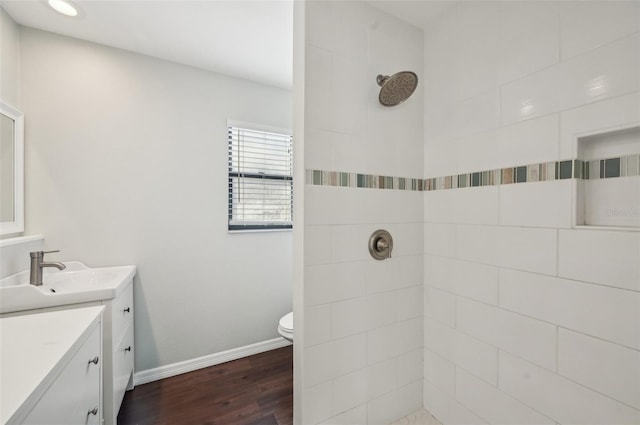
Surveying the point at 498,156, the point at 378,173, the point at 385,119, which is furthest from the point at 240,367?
the point at 498,156

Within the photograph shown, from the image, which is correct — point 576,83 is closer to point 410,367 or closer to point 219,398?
point 410,367

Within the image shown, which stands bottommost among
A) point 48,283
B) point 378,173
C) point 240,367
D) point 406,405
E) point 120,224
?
point 240,367

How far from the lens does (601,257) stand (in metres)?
0.80

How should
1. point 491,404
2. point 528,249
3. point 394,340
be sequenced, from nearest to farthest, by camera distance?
point 528,249
point 491,404
point 394,340

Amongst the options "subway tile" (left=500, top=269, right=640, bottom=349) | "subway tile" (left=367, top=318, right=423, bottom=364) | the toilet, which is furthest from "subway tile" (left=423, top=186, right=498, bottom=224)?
the toilet

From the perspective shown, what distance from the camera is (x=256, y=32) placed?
5.53 feet

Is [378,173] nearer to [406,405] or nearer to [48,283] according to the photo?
[406,405]

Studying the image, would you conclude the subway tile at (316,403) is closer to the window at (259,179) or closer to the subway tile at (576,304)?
the subway tile at (576,304)

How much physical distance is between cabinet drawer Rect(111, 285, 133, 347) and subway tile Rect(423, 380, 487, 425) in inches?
69.4

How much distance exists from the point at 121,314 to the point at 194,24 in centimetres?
189

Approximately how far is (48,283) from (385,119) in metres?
2.25

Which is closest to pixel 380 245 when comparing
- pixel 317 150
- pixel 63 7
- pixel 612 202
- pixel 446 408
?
pixel 317 150

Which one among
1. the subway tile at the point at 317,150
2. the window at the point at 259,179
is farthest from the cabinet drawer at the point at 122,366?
the subway tile at the point at 317,150

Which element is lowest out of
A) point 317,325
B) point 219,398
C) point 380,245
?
point 219,398
